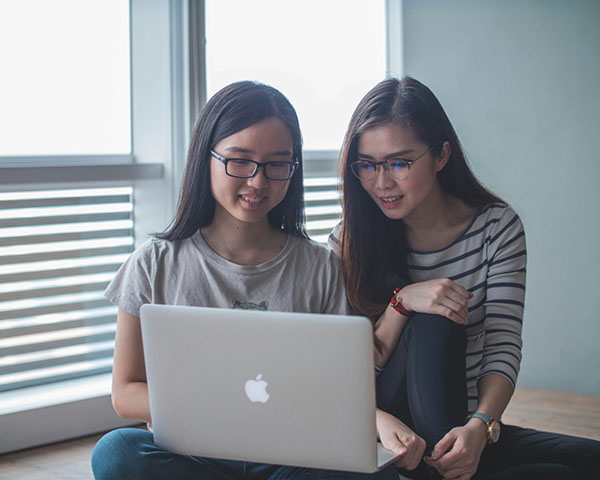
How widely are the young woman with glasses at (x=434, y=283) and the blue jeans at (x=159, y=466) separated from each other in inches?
8.1

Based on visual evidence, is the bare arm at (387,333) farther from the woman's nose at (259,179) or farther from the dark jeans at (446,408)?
the woman's nose at (259,179)

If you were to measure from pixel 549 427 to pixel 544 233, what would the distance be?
0.81 meters

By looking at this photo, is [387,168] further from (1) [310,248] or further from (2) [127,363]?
(2) [127,363]

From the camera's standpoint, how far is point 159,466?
1.32m

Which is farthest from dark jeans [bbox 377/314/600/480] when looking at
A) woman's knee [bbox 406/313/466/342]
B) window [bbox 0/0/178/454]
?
window [bbox 0/0/178/454]

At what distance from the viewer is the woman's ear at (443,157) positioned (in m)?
1.67

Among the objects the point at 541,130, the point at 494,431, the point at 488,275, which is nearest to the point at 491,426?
the point at 494,431

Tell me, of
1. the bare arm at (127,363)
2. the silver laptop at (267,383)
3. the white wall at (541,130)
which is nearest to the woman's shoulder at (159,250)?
the bare arm at (127,363)

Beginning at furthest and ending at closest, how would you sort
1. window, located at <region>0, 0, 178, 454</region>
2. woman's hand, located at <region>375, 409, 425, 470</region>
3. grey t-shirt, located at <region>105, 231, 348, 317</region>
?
window, located at <region>0, 0, 178, 454</region>
grey t-shirt, located at <region>105, 231, 348, 317</region>
woman's hand, located at <region>375, 409, 425, 470</region>

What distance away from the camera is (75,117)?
7.92ft

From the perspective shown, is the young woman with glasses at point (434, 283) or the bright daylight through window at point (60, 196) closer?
the young woman with glasses at point (434, 283)

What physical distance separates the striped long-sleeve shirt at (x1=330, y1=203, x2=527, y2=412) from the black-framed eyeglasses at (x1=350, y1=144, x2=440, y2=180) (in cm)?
22

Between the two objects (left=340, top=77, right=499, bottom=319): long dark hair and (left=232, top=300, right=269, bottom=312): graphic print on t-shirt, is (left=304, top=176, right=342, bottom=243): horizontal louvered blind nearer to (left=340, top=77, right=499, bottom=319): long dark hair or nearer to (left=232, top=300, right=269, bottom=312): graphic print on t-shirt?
(left=340, top=77, right=499, bottom=319): long dark hair

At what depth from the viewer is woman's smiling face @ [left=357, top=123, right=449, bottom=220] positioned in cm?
160
